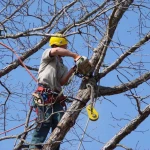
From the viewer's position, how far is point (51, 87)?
478 centimetres

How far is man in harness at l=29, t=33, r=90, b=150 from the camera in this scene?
464cm

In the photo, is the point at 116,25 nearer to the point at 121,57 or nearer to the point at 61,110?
the point at 121,57

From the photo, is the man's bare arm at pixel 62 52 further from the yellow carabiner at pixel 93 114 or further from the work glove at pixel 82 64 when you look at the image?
the yellow carabiner at pixel 93 114

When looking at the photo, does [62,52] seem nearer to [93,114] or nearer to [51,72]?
[51,72]

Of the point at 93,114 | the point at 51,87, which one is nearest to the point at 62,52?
the point at 51,87

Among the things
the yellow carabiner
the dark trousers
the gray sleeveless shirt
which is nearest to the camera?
the yellow carabiner

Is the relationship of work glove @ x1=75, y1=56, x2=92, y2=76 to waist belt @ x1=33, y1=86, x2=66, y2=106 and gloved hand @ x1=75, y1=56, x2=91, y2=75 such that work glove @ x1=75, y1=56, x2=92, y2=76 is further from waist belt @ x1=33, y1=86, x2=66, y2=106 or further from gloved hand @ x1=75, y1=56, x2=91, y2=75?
waist belt @ x1=33, y1=86, x2=66, y2=106

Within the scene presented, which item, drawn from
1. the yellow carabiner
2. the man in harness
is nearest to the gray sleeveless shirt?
the man in harness

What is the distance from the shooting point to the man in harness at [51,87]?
4.64m

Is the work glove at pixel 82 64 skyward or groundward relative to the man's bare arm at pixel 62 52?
groundward

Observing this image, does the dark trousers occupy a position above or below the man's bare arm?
below

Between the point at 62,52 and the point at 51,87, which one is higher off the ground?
the point at 62,52

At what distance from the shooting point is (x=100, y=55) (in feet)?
16.1

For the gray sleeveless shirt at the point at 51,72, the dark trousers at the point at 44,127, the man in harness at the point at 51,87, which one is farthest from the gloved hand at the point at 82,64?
the dark trousers at the point at 44,127
